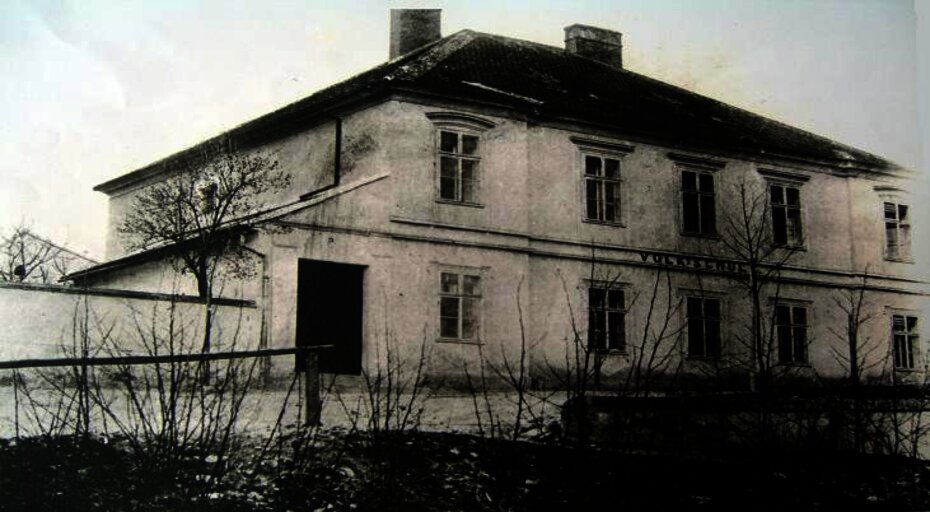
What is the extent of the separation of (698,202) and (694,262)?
150 cm

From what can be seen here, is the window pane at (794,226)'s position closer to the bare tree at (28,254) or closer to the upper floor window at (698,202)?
the upper floor window at (698,202)

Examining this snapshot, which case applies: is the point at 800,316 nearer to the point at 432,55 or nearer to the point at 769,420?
the point at 432,55

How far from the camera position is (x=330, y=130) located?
575 inches

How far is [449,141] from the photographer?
46.6 ft

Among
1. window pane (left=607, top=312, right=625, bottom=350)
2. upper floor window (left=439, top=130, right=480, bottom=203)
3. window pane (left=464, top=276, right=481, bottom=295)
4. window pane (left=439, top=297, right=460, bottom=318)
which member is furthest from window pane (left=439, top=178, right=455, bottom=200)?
window pane (left=607, top=312, right=625, bottom=350)

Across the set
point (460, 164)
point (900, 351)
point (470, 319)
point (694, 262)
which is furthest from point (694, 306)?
point (460, 164)

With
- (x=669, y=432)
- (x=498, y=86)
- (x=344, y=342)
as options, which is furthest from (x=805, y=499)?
(x=498, y=86)

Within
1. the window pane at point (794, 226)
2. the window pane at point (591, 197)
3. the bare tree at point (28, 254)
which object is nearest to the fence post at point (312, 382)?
the bare tree at point (28, 254)

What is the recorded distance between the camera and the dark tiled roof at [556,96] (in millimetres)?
14336

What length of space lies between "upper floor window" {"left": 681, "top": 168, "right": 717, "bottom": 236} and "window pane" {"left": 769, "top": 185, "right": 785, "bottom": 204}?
1.04m

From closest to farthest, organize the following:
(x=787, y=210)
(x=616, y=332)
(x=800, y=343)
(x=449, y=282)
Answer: (x=449, y=282)
(x=616, y=332)
(x=800, y=343)
(x=787, y=210)

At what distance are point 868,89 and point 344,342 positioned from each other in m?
7.40

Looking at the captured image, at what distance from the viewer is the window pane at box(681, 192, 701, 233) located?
15553mm

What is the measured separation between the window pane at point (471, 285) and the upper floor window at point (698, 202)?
3.75 meters
